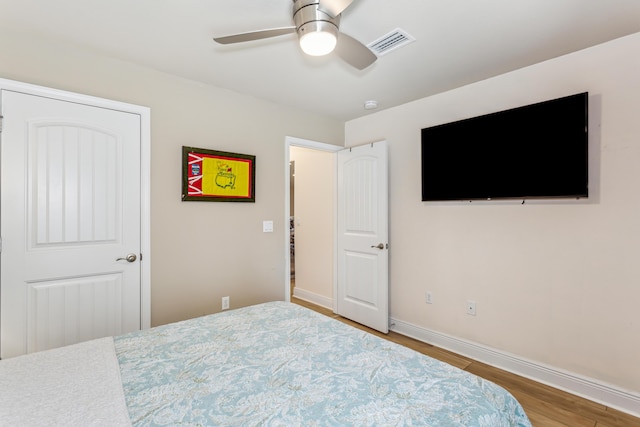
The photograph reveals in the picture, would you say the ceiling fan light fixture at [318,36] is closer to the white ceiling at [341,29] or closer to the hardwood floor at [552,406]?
the white ceiling at [341,29]

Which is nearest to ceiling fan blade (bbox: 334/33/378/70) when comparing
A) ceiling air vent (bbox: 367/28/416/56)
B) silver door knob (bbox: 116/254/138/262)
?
ceiling air vent (bbox: 367/28/416/56)

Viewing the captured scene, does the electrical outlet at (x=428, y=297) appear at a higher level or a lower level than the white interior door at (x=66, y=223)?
lower

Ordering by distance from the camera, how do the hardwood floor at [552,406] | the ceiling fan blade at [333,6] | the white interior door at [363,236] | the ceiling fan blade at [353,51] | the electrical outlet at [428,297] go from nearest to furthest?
the ceiling fan blade at [333,6] < the ceiling fan blade at [353,51] < the hardwood floor at [552,406] < the electrical outlet at [428,297] < the white interior door at [363,236]

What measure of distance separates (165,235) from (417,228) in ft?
7.75

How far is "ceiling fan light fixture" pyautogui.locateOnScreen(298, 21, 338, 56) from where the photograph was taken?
4.86ft

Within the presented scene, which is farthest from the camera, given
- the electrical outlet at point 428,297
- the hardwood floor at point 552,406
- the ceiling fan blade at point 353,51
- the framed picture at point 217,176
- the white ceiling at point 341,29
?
the electrical outlet at point 428,297

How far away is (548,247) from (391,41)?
74.6 inches

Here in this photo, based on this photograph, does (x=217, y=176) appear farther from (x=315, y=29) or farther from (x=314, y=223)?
(x=314, y=223)

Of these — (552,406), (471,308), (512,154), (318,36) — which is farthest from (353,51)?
(552,406)

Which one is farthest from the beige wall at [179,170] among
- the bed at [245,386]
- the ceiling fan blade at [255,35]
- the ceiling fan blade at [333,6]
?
the ceiling fan blade at [333,6]

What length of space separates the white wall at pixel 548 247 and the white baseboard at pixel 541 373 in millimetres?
35

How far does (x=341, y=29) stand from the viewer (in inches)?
77.4

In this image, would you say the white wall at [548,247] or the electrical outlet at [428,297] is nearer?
the white wall at [548,247]

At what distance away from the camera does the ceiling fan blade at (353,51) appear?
5.32ft
